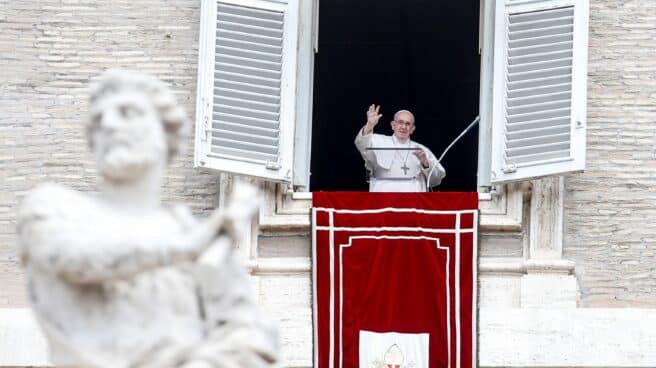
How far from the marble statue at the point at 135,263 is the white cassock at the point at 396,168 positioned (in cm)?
1014

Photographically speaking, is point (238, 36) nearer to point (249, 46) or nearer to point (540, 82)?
point (249, 46)

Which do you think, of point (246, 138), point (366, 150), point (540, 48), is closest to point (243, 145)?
point (246, 138)

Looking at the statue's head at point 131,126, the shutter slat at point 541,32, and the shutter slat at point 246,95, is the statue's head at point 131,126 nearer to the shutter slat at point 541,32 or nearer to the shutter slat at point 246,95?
the shutter slat at point 246,95

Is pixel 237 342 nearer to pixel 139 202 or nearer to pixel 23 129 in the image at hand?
pixel 139 202

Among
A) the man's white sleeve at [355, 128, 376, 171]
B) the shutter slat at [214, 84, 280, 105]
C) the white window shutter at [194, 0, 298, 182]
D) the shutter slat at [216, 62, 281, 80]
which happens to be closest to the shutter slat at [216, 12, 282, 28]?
the white window shutter at [194, 0, 298, 182]

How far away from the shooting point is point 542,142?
18.0 metres

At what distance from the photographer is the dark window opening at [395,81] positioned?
24.0 meters

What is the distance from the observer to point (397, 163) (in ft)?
65.8

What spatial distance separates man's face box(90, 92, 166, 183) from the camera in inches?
372

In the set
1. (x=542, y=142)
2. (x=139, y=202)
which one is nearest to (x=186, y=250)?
(x=139, y=202)

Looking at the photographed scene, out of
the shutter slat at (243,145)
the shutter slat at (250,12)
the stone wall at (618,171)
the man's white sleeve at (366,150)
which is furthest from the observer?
the man's white sleeve at (366,150)

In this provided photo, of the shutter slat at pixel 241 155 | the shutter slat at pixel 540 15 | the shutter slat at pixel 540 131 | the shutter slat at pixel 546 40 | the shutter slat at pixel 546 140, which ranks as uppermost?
the shutter slat at pixel 540 15

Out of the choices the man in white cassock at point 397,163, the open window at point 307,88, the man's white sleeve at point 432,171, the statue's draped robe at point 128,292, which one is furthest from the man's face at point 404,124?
the statue's draped robe at point 128,292

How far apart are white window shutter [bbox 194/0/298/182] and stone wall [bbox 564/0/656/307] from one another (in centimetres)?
175
